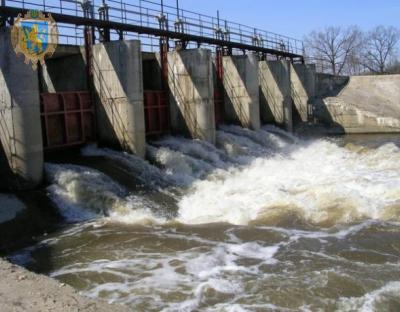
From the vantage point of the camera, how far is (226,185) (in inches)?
616

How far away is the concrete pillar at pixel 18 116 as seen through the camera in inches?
480

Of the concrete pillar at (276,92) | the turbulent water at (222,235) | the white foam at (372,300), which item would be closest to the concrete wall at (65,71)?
the turbulent water at (222,235)

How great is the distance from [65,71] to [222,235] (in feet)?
→ 33.5

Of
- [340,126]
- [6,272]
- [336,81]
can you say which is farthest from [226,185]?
[336,81]

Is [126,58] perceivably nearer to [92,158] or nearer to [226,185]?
[92,158]

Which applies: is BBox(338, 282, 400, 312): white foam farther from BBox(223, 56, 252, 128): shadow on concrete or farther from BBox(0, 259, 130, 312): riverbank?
BBox(223, 56, 252, 128): shadow on concrete

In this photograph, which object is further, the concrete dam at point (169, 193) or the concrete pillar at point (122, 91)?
the concrete pillar at point (122, 91)

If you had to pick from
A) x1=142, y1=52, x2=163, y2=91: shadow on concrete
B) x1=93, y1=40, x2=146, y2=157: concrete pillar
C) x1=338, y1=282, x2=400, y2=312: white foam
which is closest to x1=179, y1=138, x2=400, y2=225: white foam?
x1=93, y1=40, x2=146, y2=157: concrete pillar

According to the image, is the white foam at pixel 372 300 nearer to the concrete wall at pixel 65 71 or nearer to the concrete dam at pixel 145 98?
the concrete dam at pixel 145 98

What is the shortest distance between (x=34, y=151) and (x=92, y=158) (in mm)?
2864

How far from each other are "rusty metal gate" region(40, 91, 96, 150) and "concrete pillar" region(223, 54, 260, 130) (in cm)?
971

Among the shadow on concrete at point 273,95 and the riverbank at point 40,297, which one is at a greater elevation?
the shadow on concrete at point 273,95

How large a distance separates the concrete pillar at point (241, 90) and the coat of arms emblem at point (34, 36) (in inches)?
422

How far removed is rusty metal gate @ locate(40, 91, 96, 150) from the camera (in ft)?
51.2
